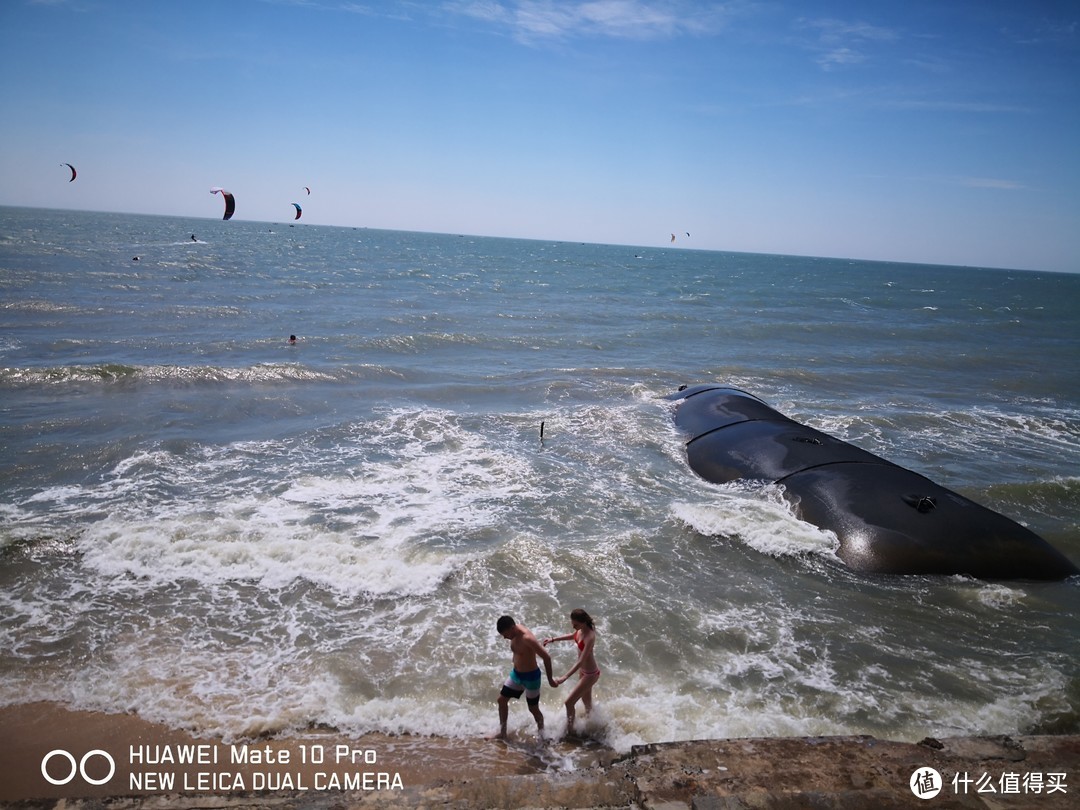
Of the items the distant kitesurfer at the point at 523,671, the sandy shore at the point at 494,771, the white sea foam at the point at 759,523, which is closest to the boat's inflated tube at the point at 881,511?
the white sea foam at the point at 759,523

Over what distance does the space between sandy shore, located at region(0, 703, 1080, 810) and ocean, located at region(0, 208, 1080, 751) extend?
12.0 inches

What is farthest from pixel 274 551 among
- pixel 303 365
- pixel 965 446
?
pixel 965 446

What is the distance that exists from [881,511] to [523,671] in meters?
7.06

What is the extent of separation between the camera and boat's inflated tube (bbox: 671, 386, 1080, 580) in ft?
29.9

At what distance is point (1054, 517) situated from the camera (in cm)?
1155

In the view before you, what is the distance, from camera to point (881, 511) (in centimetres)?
977

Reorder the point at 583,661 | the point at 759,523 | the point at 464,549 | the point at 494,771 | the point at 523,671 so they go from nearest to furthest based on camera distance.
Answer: the point at 494,771 < the point at 523,671 < the point at 583,661 < the point at 464,549 < the point at 759,523

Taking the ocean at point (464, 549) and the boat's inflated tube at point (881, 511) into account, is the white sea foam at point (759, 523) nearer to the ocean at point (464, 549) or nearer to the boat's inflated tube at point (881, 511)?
the ocean at point (464, 549)

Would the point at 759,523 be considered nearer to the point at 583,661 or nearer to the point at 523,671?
the point at 583,661

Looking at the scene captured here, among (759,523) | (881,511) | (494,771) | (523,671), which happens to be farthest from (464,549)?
(881,511)

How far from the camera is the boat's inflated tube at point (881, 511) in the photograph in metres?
9.10

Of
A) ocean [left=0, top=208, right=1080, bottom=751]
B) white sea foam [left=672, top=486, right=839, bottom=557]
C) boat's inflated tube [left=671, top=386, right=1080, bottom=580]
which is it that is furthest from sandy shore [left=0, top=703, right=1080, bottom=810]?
white sea foam [left=672, top=486, right=839, bottom=557]

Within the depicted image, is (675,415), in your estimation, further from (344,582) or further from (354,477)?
(344,582)

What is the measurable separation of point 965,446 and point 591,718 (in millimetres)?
14345
